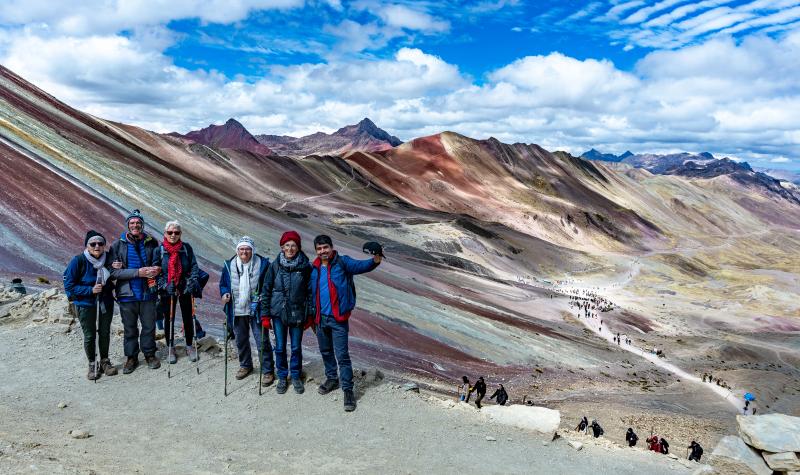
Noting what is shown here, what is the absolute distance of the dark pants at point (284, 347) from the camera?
8.69m

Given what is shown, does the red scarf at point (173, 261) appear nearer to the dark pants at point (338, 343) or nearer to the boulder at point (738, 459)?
the dark pants at point (338, 343)

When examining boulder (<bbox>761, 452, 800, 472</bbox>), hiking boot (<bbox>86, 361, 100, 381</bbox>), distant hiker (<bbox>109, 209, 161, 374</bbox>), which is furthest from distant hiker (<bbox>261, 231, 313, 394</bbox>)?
boulder (<bbox>761, 452, 800, 472</bbox>)

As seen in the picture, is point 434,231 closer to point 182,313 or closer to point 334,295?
point 182,313

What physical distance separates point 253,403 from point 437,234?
64.1 m

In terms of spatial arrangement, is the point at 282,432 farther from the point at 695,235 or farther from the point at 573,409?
the point at 695,235

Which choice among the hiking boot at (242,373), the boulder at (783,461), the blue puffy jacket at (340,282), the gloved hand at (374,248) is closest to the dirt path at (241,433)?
the hiking boot at (242,373)

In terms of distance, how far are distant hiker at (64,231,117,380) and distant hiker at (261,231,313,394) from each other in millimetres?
2797

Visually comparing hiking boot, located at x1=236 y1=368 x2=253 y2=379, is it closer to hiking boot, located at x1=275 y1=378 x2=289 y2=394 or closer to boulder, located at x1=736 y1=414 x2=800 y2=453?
hiking boot, located at x1=275 y1=378 x2=289 y2=394

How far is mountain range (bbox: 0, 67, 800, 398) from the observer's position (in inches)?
1121

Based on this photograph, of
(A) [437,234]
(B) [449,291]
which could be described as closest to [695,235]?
(A) [437,234]

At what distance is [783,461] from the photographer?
698 centimetres

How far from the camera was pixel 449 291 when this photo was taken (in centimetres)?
4466

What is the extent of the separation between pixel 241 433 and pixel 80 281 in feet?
12.5

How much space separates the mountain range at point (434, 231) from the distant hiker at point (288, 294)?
475 inches
